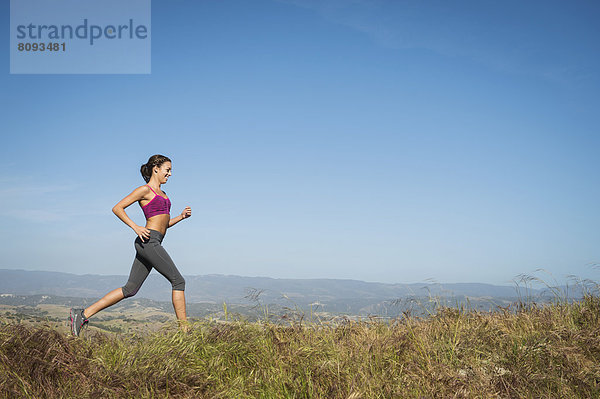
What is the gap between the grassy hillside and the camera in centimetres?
317

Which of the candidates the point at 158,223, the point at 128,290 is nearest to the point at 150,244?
the point at 158,223

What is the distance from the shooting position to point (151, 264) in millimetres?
5527

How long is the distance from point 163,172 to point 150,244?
108 centimetres

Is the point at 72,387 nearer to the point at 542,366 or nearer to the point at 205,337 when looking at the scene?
the point at 205,337

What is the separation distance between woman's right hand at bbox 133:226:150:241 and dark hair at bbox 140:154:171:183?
89cm

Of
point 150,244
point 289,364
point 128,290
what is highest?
point 150,244

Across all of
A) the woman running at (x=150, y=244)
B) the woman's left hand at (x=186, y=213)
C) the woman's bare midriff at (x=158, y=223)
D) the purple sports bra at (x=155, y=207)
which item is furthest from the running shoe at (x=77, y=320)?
the woman's left hand at (x=186, y=213)

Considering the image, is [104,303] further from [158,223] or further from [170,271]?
[158,223]

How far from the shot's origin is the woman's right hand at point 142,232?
528cm

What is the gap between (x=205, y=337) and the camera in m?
4.22

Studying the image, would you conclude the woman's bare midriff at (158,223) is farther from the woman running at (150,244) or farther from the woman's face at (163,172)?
the woman's face at (163,172)

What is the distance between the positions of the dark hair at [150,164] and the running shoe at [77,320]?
200 cm

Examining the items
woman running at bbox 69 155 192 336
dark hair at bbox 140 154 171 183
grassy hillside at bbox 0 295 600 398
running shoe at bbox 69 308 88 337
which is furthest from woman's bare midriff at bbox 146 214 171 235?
grassy hillside at bbox 0 295 600 398

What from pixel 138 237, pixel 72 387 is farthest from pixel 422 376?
pixel 138 237
